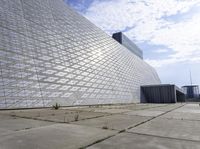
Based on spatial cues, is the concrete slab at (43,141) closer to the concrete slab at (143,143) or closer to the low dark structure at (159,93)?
the concrete slab at (143,143)

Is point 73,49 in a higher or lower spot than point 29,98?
higher

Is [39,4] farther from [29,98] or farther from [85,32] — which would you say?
[29,98]

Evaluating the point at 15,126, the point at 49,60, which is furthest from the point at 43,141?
the point at 49,60

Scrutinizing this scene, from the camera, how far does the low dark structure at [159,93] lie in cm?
4750

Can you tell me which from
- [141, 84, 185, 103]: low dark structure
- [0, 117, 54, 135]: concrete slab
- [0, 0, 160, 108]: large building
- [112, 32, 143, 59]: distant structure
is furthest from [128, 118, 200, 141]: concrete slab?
[112, 32, 143, 59]: distant structure

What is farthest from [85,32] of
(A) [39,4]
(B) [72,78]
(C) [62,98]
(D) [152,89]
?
(D) [152,89]

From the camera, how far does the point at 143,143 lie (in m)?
4.18

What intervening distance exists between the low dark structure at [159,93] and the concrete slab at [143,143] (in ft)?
143

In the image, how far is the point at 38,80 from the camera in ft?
52.9

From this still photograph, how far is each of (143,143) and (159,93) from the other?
47.3m

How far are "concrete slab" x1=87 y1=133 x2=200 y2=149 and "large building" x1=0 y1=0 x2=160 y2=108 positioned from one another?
1021 cm

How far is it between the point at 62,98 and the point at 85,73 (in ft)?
21.8

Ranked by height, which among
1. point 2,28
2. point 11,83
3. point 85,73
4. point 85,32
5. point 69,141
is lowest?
point 69,141

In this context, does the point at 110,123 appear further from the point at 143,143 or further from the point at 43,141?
the point at 43,141
